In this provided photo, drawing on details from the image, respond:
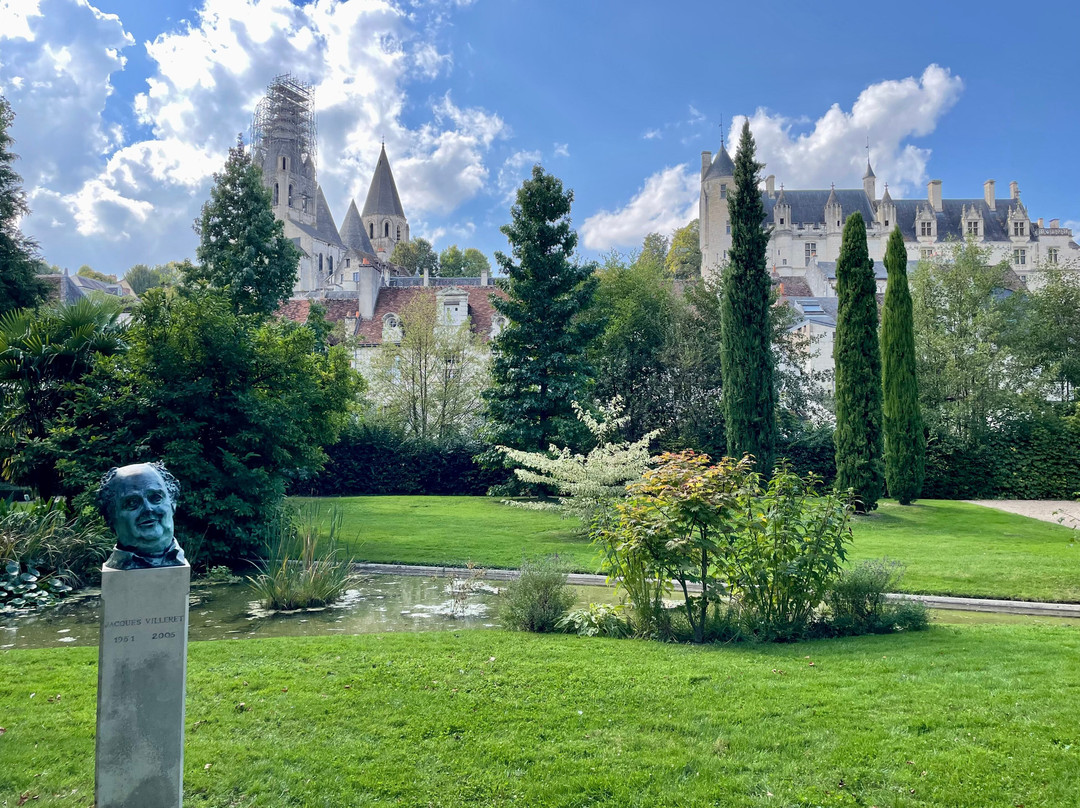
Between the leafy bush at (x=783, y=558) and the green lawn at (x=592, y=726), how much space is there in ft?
1.76

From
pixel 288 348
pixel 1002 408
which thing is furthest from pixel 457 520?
pixel 1002 408

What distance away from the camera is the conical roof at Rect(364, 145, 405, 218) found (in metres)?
93.0

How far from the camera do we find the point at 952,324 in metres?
26.0

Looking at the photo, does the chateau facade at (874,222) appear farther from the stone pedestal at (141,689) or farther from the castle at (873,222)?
the stone pedestal at (141,689)

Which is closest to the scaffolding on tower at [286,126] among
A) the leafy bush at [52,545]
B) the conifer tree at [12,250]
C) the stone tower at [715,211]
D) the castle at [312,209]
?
the castle at [312,209]

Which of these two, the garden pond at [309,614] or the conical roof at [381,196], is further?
the conical roof at [381,196]

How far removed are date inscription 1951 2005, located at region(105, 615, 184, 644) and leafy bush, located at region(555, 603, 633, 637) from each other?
13.4 feet

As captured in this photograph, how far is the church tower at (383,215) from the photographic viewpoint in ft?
304

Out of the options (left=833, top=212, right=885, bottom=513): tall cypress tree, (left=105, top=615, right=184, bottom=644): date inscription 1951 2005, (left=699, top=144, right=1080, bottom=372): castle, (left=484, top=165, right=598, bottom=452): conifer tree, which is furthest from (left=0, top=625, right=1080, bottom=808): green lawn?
(left=699, top=144, right=1080, bottom=372): castle

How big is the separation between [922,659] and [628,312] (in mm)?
19311

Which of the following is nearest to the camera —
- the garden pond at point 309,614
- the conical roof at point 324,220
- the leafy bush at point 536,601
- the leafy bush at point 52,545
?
the leafy bush at point 536,601

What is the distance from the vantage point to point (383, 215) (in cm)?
9294

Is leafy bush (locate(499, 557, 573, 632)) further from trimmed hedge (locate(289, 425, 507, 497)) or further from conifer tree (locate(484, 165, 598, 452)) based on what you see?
trimmed hedge (locate(289, 425, 507, 497))

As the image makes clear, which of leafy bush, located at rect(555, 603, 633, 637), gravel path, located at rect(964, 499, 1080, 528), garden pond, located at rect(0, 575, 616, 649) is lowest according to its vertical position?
garden pond, located at rect(0, 575, 616, 649)
